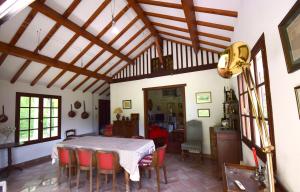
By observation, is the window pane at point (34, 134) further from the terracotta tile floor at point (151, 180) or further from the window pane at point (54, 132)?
the terracotta tile floor at point (151, 180)

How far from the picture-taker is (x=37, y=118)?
18.7 feet

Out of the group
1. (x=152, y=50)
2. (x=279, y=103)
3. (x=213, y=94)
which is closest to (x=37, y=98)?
(x=152, y=50)

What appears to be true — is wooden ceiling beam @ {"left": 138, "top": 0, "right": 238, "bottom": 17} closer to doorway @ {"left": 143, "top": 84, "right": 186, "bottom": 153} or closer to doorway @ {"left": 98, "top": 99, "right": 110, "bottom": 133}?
doorway @ {"left": 143, "top": 84, "right": 186, "bottom": 153}

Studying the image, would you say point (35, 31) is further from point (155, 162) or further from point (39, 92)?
point (155, 162)

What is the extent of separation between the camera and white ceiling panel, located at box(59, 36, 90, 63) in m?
4.72

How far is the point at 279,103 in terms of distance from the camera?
1507 mm

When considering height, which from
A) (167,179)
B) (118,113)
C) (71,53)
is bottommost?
(167,179)

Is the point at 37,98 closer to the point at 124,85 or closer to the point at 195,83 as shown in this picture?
the point at 124,85

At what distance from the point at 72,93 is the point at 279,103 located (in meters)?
7.27

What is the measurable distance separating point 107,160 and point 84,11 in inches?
136

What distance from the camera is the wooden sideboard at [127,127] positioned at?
6.44 meters

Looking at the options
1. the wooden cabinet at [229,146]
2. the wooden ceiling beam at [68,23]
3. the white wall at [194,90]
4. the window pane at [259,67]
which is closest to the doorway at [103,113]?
the white wall at [194,90]

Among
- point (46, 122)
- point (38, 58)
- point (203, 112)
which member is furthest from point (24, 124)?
point (203, 112)

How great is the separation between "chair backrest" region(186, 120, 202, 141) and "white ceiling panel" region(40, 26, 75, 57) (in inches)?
178
